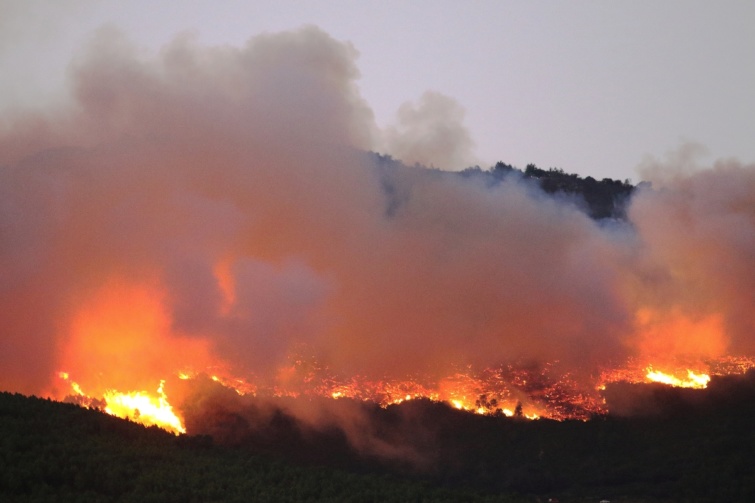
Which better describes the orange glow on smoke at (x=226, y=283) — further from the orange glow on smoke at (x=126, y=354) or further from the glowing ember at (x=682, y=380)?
the glowing ember at (x=682, y=380)

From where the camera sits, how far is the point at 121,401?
43562 mm

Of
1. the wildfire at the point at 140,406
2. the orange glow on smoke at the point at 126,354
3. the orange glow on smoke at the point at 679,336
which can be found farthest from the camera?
the orange glow on smoke at the point at 679,336

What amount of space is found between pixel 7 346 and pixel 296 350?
51.2ft

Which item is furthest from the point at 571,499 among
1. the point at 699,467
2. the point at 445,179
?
the point at 445,179

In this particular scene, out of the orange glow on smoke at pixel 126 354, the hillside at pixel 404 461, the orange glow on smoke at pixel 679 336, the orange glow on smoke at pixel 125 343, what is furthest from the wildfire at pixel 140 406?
the orange glow on smoke at pixel 679 336

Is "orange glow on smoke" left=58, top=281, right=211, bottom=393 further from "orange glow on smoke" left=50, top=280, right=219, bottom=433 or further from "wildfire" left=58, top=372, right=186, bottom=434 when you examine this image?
"wildfire" left=58, top=372, right=186, bottom=434

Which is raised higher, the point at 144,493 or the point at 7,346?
the point at 7,346

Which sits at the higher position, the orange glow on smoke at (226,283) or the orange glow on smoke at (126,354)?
the orange glow on smoke at (226,283)

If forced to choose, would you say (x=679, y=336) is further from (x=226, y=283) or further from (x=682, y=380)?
(x=226, y=283)

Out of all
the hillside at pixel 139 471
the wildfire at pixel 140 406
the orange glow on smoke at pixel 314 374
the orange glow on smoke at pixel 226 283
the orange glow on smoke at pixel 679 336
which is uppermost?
the orange glow on smoke at pixel 226 283

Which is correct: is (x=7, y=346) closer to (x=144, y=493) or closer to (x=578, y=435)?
(x=144, y=493)

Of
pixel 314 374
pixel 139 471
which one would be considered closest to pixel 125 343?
pixel 314 374

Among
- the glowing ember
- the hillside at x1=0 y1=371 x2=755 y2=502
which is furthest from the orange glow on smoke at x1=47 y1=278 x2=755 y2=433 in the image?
the hillside at x1=0 y1=371 x2=755 y2=502

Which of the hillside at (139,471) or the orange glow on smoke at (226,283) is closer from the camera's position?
A: the hillside at (139,471)
